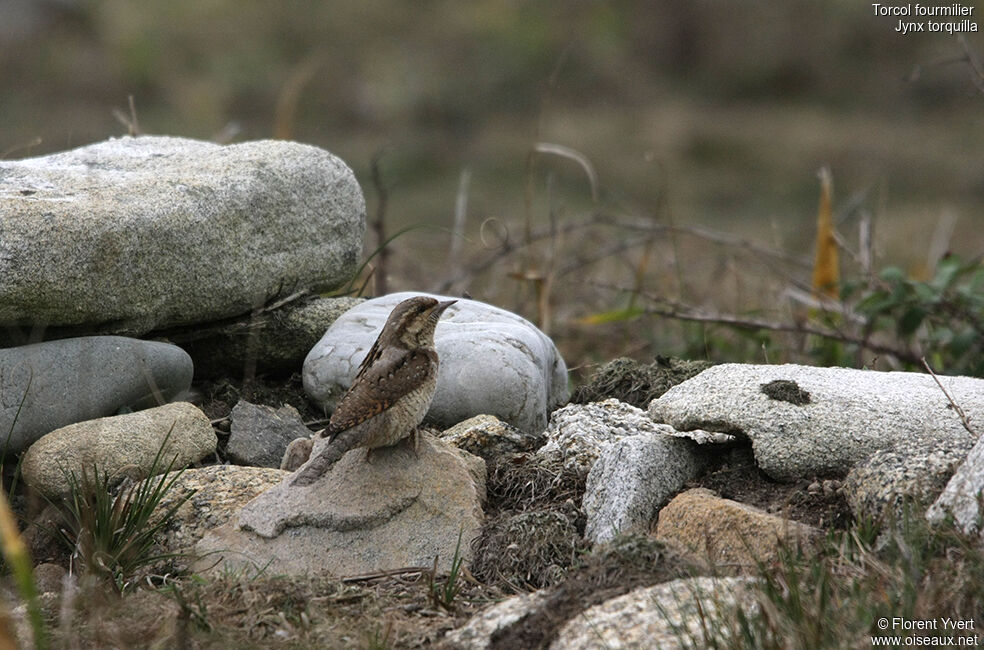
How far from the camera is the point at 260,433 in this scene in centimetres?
460

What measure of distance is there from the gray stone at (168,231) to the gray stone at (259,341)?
0.42 feet

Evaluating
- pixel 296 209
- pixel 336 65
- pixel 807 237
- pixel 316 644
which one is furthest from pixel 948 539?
pixel 336 65

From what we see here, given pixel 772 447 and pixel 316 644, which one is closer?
pixel 316 644

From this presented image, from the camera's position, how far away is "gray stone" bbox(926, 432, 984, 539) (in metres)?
3.22

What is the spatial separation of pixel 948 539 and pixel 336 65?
14.8m

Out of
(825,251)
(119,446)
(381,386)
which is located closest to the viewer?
(381,386)

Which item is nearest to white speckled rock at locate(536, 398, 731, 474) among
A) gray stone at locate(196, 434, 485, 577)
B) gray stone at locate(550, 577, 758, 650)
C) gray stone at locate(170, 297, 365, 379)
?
gray stone at locate(196, 434, 485, 577)

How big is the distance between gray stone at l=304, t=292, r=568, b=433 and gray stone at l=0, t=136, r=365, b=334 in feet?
1.36

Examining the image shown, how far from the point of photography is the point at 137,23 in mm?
17406

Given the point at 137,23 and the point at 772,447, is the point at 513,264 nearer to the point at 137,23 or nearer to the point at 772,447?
the point at 772,447

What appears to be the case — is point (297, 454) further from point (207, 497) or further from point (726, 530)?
point (726, 530)

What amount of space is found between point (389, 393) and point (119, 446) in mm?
1157

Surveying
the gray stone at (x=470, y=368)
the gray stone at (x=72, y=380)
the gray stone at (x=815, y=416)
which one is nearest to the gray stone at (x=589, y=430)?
the gray stone at (x=470, y=368)

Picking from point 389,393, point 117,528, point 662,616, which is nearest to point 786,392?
point 662,616
